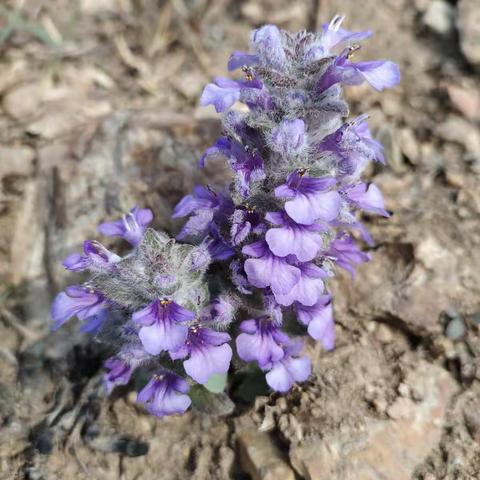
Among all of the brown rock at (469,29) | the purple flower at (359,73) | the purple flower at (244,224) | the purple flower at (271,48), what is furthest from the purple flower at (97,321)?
the brown rock at (469,29)

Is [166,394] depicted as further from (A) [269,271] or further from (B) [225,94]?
(B) [225,94]

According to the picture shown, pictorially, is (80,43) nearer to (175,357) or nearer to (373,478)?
(175,357)

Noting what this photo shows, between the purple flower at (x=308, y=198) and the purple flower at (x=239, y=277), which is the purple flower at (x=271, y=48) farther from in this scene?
the purple flower at (x=239, y=277)

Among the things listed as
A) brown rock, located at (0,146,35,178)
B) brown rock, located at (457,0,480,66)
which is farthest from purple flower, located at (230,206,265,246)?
brown rock, located at (457,0,480,66)

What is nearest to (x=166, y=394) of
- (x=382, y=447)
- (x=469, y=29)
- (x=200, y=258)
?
(x=200, y=258)

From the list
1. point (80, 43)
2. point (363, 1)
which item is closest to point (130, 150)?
point (80, 43)
